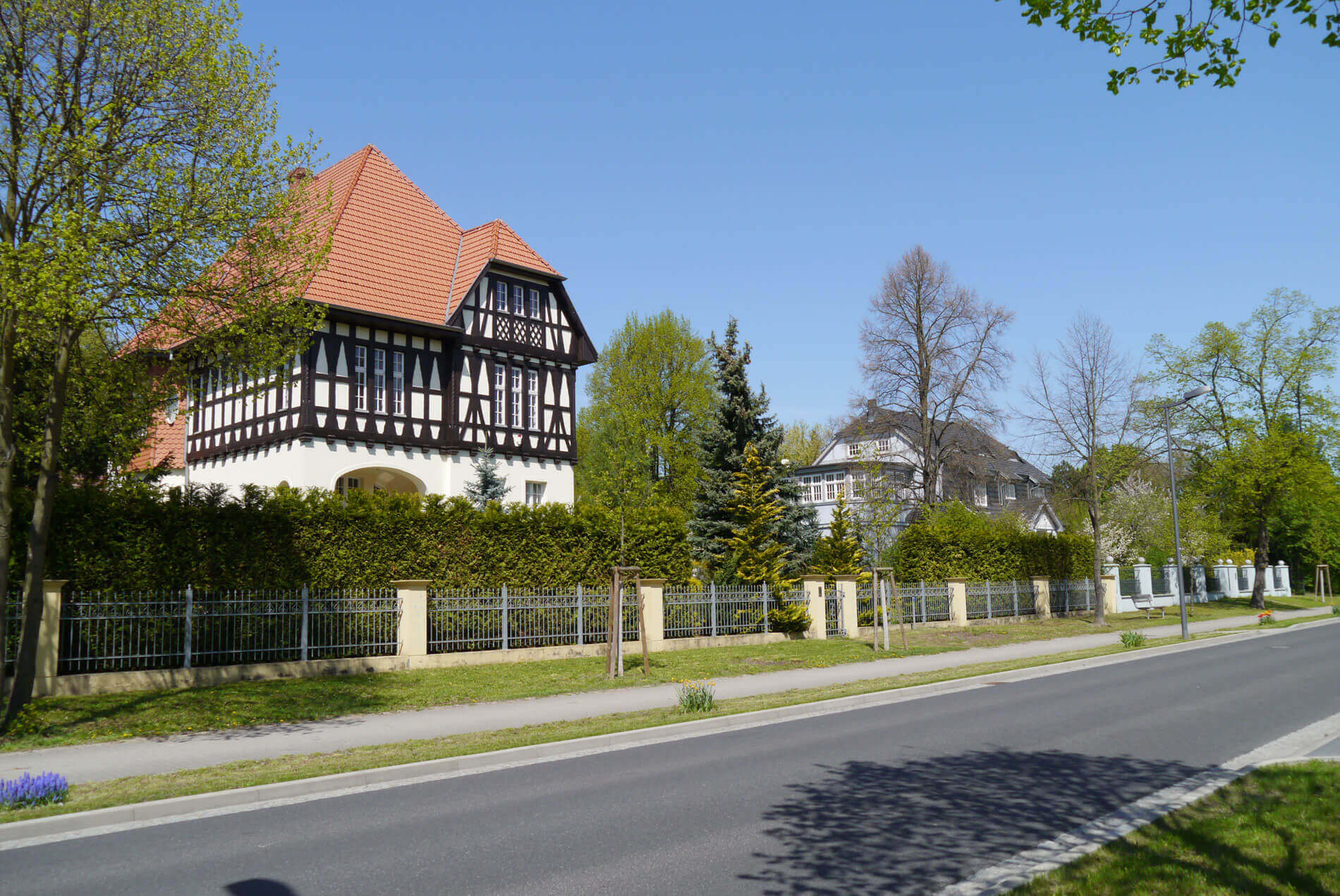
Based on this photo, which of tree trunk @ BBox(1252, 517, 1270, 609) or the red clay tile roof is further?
tree trunk @ BBox(1252, 517, 1270, 609)

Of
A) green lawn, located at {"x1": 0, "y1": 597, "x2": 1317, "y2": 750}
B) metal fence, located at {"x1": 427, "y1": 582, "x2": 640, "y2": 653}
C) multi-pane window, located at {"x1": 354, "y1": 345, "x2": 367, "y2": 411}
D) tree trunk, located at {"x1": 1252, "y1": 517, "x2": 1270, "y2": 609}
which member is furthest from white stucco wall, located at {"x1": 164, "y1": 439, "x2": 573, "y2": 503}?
tree trunk, located at {"x1": 1252, "y1": 517, "x2": 1270, "y2": 609}

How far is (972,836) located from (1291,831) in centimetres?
202

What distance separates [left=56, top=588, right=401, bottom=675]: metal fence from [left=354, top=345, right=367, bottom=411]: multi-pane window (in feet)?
40.2

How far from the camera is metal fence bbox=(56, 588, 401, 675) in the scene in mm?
14891

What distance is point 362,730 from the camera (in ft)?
42.2

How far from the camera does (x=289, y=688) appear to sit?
1585 cm

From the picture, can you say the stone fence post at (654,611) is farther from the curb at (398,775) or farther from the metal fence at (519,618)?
the curb at (398,775)

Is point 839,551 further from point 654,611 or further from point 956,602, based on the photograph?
point 654,611

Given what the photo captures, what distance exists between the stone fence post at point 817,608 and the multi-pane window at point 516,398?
12356 millimetres

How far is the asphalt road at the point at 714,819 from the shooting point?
19.6ft

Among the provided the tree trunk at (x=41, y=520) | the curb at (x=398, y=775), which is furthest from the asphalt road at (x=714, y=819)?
the tree trunk at (x=41, y=520)

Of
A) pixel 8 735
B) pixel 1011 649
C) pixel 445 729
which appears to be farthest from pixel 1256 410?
pixel 8 735

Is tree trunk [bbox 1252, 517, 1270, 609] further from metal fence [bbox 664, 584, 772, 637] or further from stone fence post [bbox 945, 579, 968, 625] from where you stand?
metal fence [bbox 664, 584, 772, 637]

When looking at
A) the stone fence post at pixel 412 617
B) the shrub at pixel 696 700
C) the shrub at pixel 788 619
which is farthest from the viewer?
the shrub at pixel 788 619
